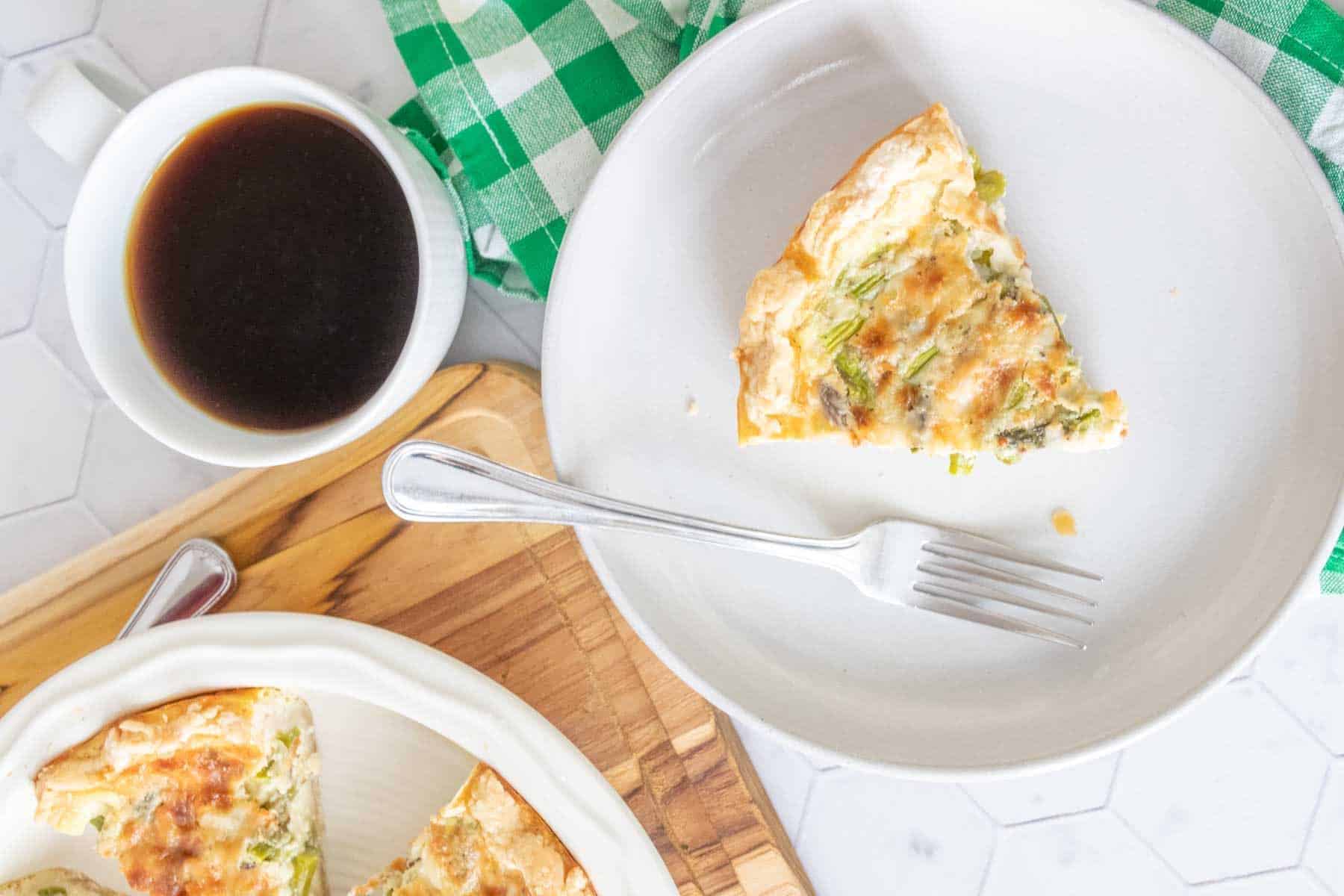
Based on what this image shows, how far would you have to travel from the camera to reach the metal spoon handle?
2.25 m

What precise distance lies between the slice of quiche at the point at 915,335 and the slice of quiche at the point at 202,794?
121 centimetres

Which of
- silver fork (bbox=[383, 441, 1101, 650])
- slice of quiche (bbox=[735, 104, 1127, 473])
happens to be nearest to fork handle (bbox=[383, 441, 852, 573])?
silver fork (bbox=[383, 441, 1101, 650])

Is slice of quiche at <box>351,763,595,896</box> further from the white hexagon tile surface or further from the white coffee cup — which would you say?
the white coffee cup

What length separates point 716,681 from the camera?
7.35 feet

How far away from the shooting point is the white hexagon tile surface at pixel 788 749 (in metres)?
2.49

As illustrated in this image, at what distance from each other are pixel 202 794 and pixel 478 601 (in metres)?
0.73

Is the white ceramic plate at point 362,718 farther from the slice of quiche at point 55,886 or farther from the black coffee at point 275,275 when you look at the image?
the black coffee at point 275,275

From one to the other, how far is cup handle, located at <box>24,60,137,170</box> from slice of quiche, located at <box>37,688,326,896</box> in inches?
44.3

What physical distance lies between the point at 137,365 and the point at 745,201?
4.39 ft

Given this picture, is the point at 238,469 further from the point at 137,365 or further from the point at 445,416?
the point at 445,416

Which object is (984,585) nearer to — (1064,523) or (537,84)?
(1064,523)

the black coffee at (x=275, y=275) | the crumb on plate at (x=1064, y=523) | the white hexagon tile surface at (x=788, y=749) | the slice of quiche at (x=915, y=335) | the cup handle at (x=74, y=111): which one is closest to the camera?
the cup handle at (x=74, y=111)

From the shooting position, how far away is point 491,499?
210 centimetres

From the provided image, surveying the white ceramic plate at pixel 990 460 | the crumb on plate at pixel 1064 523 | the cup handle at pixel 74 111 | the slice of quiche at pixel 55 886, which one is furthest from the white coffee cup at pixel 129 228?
the crumb on plate at pixel 1064 523
